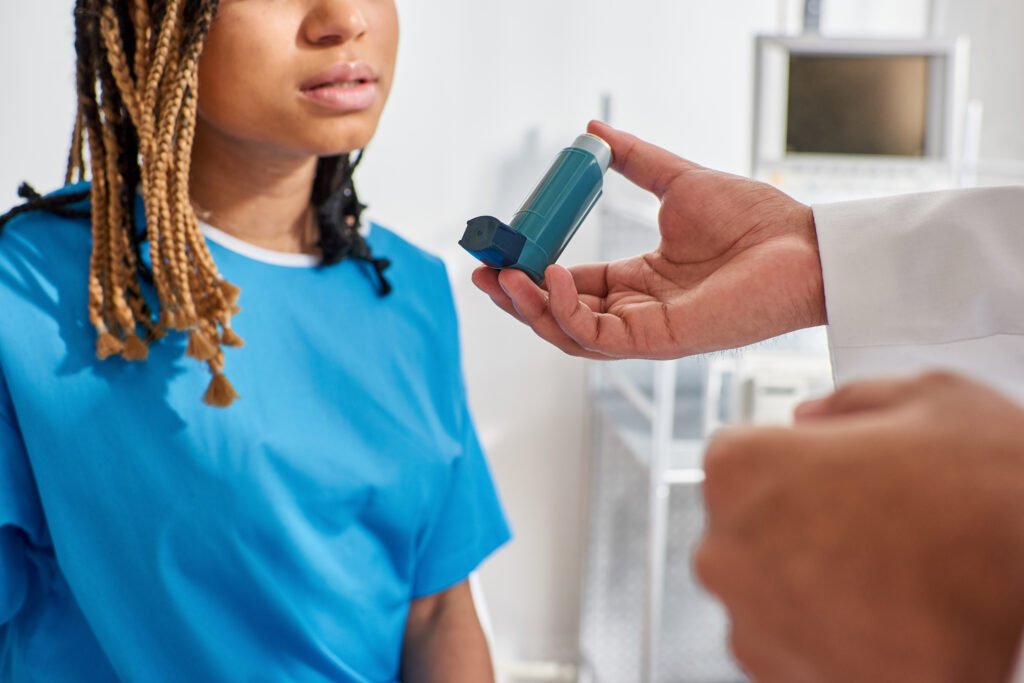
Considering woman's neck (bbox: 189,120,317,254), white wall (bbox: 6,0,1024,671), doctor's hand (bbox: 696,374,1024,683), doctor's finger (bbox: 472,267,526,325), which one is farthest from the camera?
white wall (bbox: 6,0,1024,671)

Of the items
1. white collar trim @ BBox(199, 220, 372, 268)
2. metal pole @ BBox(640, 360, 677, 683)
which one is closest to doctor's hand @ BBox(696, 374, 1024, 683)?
white collar trim @ BBox(199, 220, 372, 268)

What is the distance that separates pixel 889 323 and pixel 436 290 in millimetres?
526

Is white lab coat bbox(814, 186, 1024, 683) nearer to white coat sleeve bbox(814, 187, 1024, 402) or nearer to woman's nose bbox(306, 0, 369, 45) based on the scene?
white coat sleeve bbox(814, 187, 1024, 402)

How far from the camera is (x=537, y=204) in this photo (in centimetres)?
68

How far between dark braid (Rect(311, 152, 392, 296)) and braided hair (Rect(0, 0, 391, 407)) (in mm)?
169

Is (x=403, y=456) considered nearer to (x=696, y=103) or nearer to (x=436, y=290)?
(x=436, y=290)

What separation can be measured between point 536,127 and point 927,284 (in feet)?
4.90

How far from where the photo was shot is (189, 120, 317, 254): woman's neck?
883 millimetres

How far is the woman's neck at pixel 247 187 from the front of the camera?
883mm

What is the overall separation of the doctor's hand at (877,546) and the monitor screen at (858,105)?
149 centimetres

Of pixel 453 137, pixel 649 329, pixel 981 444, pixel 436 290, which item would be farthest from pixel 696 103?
pixel 981 444

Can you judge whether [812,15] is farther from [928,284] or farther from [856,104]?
[928,284]

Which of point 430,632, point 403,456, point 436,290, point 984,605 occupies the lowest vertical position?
point 430,632

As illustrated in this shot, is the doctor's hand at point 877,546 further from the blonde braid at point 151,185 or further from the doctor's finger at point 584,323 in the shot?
the blonde braid at point 151,185
